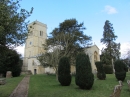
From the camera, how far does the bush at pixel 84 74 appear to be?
45.8 ft

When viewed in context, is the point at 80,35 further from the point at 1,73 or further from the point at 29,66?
the point at 29,66

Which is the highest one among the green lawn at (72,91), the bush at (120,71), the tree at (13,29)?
the tree at (13,29)

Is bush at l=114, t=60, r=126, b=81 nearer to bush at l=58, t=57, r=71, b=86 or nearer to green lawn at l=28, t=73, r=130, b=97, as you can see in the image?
green lawn at l=28, t=73, r=130, b=97

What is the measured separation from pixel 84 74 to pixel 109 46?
126ft

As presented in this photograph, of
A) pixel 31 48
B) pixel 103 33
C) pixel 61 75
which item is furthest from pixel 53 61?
pixel 31 48

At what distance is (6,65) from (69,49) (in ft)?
52.0

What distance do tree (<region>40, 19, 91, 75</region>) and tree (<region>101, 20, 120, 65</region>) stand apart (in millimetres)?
16781

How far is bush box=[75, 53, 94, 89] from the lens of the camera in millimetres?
13961

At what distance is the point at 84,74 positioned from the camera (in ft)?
46.6

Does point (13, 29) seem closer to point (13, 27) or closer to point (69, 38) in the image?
point (13, 27)

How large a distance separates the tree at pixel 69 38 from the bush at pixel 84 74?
599 inches

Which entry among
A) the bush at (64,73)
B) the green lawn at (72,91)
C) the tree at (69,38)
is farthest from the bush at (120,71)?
the tree at (69,38)

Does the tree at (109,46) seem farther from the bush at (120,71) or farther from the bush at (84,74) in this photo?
the bush at (84,74)

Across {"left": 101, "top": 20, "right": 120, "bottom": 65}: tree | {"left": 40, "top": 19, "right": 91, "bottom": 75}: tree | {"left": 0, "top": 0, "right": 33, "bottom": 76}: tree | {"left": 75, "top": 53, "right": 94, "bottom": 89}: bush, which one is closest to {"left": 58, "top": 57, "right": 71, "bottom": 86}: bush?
{"left": 75, "top": 53, "right": 94, "bottom": 89}: bush
